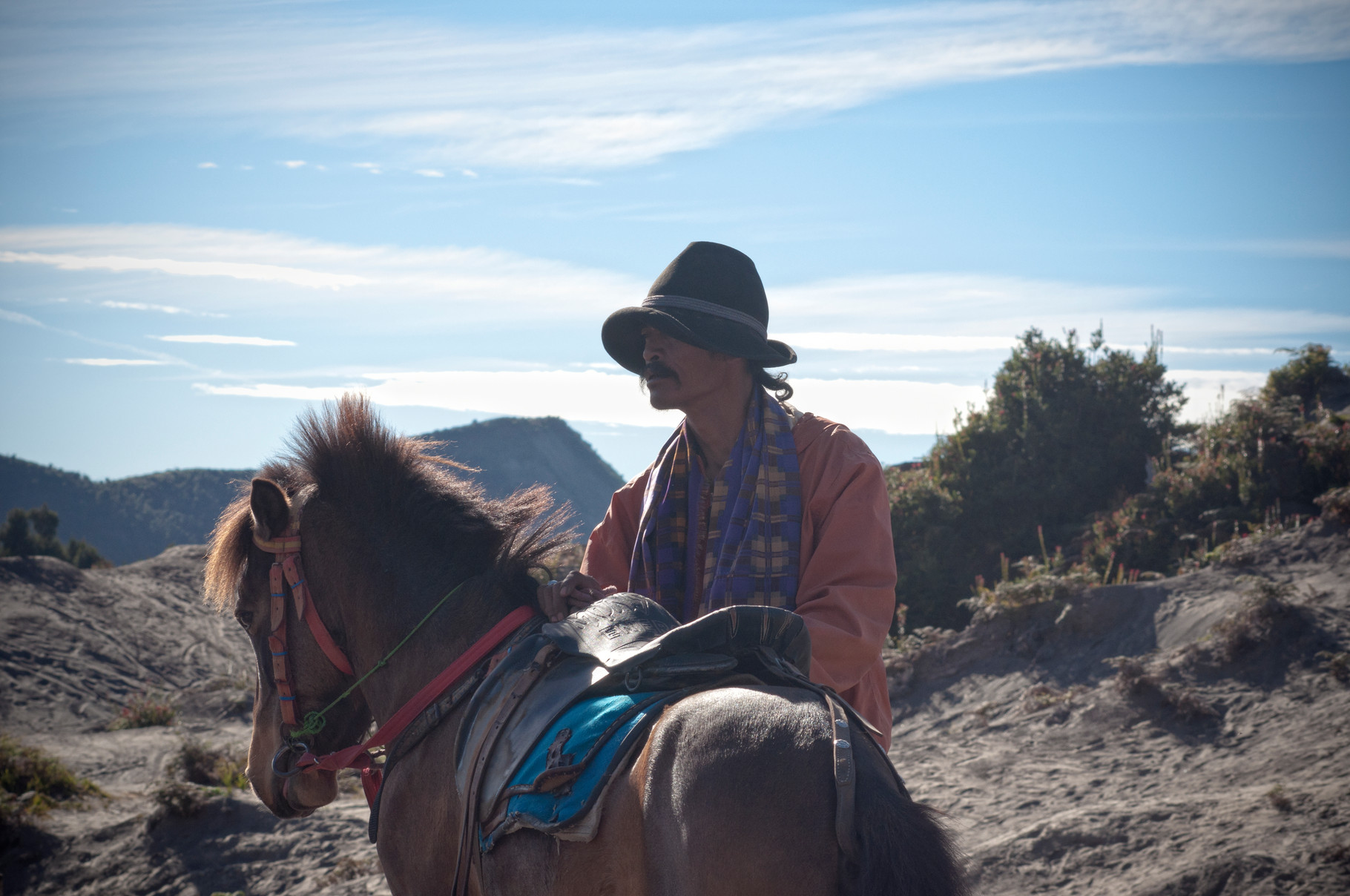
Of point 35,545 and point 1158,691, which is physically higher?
point 35,545

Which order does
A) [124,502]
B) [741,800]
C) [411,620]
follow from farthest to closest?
[124,502], [411,620], [741,800]

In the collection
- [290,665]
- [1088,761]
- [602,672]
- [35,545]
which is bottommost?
[1088,761]

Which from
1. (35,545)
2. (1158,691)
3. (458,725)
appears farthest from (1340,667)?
(35,545)

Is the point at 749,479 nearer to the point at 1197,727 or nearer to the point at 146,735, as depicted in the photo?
the point at 1197,727

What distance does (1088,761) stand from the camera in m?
5.87

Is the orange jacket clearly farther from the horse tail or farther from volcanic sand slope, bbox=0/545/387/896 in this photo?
volcanic sand slope, bbox=0/545/387/896

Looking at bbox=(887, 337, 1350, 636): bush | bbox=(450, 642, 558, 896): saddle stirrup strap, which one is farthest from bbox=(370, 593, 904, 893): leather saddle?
bbox=(887, 337, 1350, 636): bush

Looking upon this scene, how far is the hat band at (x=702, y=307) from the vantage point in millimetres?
2945

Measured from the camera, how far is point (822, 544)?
2.69 meters

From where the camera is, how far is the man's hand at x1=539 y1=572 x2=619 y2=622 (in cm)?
249

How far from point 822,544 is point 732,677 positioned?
855mm

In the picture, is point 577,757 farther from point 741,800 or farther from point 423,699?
point 423,699

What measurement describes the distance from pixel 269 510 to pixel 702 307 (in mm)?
1572

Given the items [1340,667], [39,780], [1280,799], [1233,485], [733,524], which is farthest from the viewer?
[1233,485]
